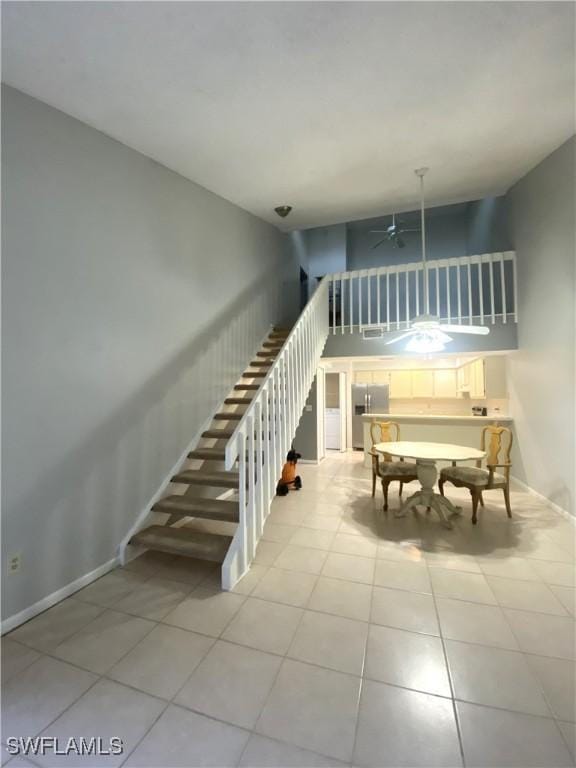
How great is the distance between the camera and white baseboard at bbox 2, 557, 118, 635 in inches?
77.9

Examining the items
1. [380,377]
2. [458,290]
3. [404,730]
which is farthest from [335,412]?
[404,730]

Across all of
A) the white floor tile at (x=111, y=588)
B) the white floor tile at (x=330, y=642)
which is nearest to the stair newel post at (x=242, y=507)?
the white floor tile at (x=330, y=642)

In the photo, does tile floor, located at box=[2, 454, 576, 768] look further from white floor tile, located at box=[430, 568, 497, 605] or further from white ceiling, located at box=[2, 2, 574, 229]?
white ceiling, located at box=[2, 2, 574, 229]

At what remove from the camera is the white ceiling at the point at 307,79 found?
1888 millimetres

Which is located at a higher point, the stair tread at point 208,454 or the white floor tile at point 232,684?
the stair tread at point 208,454

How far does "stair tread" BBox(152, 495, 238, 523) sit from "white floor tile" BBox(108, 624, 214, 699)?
3.12ft

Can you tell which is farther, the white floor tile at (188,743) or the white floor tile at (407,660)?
the white floor tile at (407,660)

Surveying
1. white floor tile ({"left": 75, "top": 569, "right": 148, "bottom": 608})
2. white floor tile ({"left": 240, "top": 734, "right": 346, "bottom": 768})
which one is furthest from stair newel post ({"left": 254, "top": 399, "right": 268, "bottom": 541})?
white floor tile ({"left": 240, "top": 734, "right": 346, "bottom": 768})

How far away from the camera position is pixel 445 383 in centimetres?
763

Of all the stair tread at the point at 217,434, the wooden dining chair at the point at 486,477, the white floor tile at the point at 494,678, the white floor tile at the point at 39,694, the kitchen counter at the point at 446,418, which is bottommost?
the white floor tile at the point at 39,694

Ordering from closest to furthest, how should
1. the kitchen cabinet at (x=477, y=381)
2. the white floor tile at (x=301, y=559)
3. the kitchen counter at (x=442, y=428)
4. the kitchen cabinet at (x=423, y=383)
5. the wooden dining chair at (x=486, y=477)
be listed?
the white floor tile at (x=301, y=559) → the wooden dining chair at (x=486, y=477) → the kitchen counter at (x=442, y=428) → the kitchen cabinet at (x=477, y=381) → the kitchen cabinet at (x=423, y=383)

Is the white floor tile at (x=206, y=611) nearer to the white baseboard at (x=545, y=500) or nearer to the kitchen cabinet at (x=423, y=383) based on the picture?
the white baseboard at (x=545, y=500)

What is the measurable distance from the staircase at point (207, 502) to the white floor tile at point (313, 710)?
107cm

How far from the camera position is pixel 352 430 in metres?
8.13
